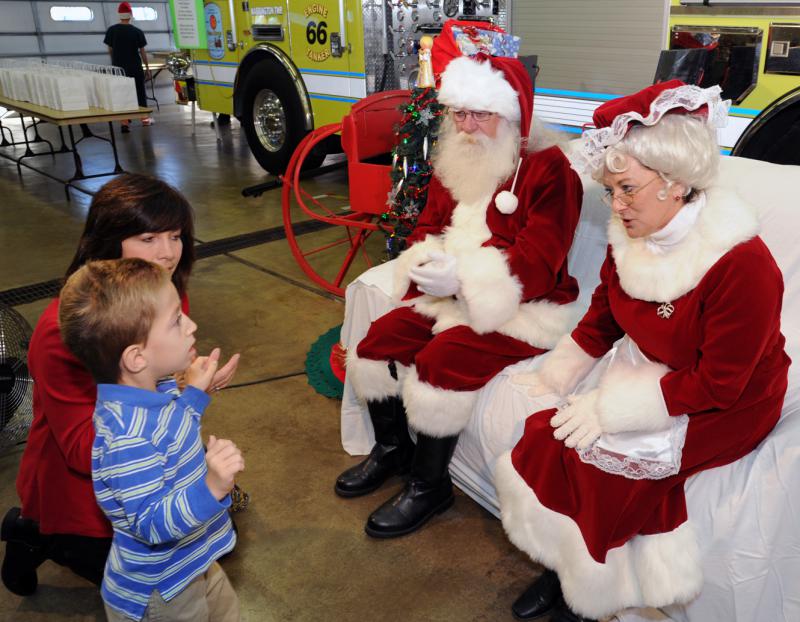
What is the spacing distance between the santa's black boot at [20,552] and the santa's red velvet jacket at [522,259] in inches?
51.2

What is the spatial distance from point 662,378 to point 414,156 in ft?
5.60

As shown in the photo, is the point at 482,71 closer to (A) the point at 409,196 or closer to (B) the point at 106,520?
(A) the point at 409,196

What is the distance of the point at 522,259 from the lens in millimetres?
2154

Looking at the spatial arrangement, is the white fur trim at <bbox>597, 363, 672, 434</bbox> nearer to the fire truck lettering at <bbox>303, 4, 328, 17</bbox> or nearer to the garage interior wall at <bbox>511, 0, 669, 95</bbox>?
the garage interior wall at <bbox>511, 0, 669, 95</bbox>

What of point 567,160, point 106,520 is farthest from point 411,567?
point 567,160

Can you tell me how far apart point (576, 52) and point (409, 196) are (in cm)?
172

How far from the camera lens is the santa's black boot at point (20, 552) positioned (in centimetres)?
194

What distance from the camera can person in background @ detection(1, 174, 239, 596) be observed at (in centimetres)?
159

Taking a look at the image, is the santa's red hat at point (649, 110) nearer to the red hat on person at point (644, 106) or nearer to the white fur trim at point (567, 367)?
the red hat on person at point (644, 106)

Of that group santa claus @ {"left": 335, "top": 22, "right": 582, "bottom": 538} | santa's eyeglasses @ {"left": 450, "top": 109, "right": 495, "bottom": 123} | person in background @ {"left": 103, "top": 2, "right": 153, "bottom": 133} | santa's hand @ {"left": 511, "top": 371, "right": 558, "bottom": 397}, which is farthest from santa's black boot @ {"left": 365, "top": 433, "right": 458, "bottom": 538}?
person in background @ {"left": 103, "top": 2, "right": 153, "bottom": 133}

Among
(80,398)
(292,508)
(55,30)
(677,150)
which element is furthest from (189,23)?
(55,30)

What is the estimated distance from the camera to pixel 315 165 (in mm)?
6828

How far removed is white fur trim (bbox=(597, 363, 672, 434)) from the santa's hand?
34 centimetres

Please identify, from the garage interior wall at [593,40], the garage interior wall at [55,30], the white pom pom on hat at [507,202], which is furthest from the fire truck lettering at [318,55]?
the garage interior wall at [55,30]
